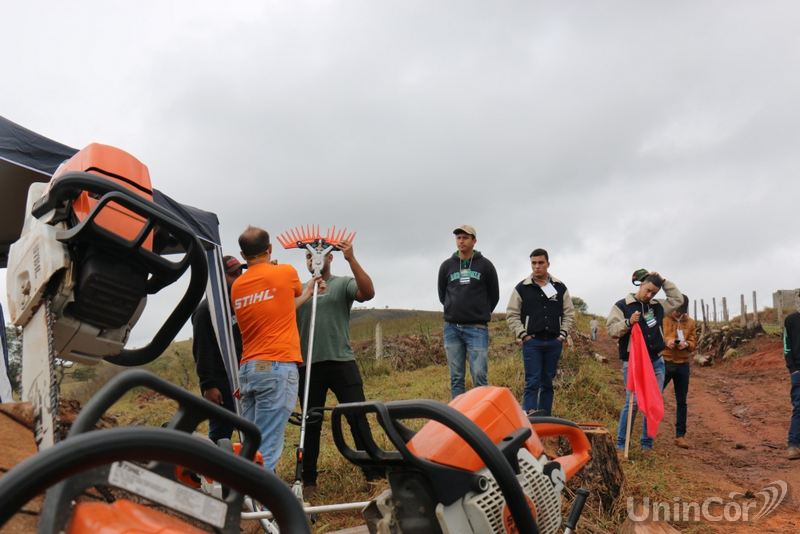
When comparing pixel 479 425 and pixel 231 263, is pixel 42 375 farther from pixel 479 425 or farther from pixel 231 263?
pixel 231 263

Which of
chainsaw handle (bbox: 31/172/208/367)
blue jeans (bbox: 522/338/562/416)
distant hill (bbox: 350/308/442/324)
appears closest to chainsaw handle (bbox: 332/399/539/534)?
chainsaw handle (bbox: 31/172/208/367)

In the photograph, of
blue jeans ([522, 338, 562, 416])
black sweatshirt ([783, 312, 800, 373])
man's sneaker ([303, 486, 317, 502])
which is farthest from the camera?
black sweatshirt ([783, 312, 800, 373])

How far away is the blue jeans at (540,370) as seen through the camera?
6.07 meters

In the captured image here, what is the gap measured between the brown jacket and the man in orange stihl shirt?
15.9 ft

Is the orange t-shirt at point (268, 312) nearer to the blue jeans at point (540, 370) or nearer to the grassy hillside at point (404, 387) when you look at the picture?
the grassy hillside at point (404, 387)

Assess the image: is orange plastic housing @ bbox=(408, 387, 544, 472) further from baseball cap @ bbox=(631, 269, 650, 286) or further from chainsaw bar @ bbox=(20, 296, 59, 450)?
baseball cap @ bbox=(631, 269, 650, 286)

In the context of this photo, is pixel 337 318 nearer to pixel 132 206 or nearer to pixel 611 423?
pixel 132 206

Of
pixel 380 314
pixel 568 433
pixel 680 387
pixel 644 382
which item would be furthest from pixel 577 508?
pixel 380 314

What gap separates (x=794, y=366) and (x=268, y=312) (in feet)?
18.6

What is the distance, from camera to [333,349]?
4.49 meters

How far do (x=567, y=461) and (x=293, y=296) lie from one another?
2.47 meters

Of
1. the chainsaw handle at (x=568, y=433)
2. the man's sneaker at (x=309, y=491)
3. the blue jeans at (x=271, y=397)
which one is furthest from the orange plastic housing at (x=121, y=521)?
the man's sneaker at (x=309, y=491)

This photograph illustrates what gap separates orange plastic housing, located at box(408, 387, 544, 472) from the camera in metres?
1.48

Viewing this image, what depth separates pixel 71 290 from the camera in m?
1.71
